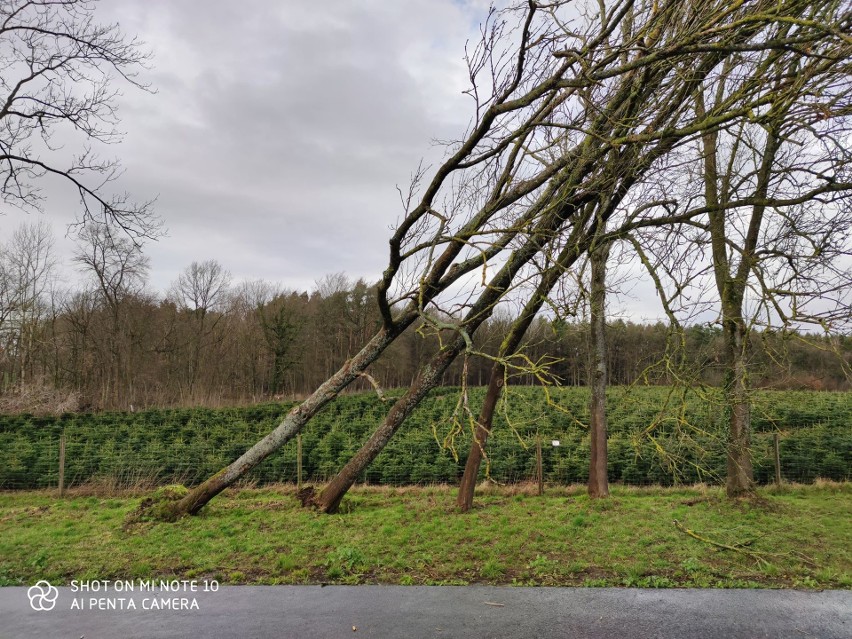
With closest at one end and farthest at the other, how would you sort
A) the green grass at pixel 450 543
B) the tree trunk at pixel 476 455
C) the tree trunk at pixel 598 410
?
the green grass at pixel 450 543, the tree trunk at pixel 476 455, the tree trunk at pixel 598 410

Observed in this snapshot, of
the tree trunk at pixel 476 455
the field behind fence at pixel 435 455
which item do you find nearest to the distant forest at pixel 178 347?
the field behind fence at pixel 435 455

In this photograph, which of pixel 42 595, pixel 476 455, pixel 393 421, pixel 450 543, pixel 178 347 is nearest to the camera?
pixel 42 595

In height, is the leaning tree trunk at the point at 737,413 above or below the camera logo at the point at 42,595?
above

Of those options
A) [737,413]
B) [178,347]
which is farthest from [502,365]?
[178,347]

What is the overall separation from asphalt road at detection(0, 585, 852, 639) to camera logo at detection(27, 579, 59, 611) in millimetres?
45

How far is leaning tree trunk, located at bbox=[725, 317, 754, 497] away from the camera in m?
7.56

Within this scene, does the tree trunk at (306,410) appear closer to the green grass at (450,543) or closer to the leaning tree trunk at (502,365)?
the green grass at (450,543)

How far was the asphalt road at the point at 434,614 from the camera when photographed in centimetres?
472

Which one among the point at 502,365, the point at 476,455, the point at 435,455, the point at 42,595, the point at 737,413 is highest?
the point at 502,365

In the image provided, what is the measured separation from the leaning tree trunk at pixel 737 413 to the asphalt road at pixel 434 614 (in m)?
2.74

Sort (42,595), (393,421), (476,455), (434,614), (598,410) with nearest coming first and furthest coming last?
(434,614) < (42,595) < (393,421) < (476,455) < (598,410)

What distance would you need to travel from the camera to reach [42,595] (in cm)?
582

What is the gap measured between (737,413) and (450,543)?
5710mm

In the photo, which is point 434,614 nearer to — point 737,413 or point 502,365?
point 502,365
